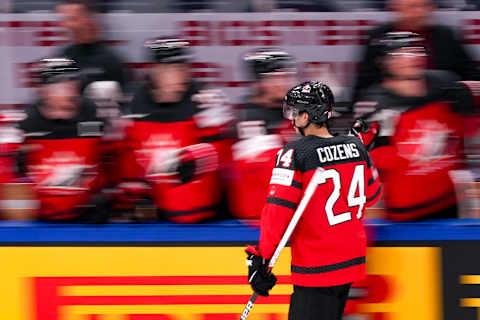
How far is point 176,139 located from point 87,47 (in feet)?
3.13

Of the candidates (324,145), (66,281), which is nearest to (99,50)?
(66,281)

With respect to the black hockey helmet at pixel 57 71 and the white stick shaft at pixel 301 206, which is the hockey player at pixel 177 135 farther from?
the white stick shaft at pixel 301 206

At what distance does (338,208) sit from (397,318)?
32.8 inches

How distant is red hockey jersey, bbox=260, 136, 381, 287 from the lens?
3369 millimetres

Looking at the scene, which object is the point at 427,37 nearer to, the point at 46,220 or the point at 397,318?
the point at 397,318

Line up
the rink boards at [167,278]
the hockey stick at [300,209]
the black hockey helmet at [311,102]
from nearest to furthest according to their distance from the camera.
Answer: the hockey stick at [300,209] < the black hockey helmet at [311,102] < the rink boards at [167,278]

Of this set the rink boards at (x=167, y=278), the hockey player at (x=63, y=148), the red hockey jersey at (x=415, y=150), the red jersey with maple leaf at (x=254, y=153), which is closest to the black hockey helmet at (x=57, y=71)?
the hockey player at (x=63, y=148)

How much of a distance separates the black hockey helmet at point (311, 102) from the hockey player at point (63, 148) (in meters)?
1.07

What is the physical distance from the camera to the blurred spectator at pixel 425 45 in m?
4.38

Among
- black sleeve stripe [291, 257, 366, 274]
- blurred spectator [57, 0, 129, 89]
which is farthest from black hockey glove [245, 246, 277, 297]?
blurred spectator [57, 0, 129, 89]

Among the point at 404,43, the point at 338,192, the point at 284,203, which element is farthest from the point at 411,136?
the point at 284,203

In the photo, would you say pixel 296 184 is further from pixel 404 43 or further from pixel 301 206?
pixel 404 43

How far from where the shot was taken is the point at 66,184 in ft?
13.0

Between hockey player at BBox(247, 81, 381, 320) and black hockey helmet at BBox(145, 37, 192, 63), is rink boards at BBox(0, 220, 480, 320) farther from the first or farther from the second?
black hockey helmet at BBox(145, 37, 192, 63)
